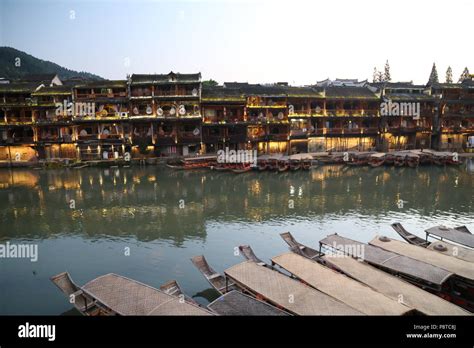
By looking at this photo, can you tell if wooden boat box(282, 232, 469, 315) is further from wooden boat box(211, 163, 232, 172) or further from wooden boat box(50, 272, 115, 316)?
wooden boat box(211, 163, 232, 172)

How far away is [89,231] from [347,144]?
45439 mm

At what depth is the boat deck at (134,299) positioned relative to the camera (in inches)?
418

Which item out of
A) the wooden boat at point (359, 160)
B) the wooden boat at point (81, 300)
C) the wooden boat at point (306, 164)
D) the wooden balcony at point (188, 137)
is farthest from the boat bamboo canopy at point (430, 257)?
the wooden balcony at point (188, 137)

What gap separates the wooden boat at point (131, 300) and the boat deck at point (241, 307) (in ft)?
2.37

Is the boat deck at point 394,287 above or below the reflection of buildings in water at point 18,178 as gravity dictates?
below

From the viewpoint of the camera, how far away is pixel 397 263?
48.1ft

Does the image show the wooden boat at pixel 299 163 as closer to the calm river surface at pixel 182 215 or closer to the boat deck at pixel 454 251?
the calm river surface at pixel 182 215

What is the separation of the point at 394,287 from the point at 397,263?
2.46 m

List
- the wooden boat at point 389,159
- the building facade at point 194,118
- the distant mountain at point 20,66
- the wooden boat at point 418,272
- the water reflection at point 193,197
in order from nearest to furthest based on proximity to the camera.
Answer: the wooden boat at point 418,272 → the water reflection at point 193,197 → the wooden boat at point 389,159 → the building facade at point 194,118 → the distant mountain at point 20,66

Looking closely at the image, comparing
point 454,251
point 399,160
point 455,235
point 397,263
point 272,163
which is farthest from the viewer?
point 399,160

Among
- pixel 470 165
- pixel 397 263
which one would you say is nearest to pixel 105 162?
pixel 397 263

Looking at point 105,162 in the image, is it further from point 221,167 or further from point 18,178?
point 221,167

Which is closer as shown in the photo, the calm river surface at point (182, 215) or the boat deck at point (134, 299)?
the boat deck at point (134, 299)
